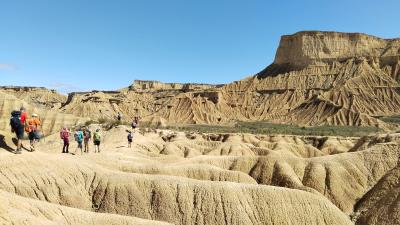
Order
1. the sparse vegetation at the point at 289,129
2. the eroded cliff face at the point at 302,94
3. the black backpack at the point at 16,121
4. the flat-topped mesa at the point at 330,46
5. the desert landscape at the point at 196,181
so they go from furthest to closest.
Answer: the flat-topped mesa at the point at 330,46, the eroded cliff face at the point at 302,94, the sparse vegetation at the point at 289,129, the desert landscape at the point at 196,181, the black backpack at the point at 16,121

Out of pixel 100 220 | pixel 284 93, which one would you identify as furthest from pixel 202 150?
pixel 284 93

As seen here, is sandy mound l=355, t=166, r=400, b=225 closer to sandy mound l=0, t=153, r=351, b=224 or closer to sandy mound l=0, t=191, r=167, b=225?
sandy mound l=0, t=153, r=351, b=224

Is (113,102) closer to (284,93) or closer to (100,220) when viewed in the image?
(284,93)

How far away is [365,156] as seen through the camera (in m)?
32.6

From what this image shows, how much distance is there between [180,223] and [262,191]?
3744mm

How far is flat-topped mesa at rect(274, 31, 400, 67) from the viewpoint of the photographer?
4808 inches

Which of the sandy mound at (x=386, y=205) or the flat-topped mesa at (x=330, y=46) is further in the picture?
the flat-topped mesa at (x=330, y=46)

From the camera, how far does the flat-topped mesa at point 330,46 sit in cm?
12212

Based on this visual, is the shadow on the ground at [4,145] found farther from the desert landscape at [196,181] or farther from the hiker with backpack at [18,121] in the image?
the hiker with backpack at [18,121]

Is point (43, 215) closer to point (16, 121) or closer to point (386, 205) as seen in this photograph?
point (16, 121)

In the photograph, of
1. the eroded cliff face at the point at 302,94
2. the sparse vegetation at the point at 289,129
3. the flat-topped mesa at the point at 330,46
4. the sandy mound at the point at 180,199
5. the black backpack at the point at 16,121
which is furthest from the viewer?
the flat-topped mesa at the point at 330,46

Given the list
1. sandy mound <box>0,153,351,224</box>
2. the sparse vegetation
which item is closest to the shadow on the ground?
sandy mound <box>0,153,351,224</box>

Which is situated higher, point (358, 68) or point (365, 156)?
point (358, 68)

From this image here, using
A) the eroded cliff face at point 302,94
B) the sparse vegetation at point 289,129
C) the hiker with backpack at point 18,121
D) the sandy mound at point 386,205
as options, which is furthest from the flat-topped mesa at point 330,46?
the hiker with backpack at point 18,121
